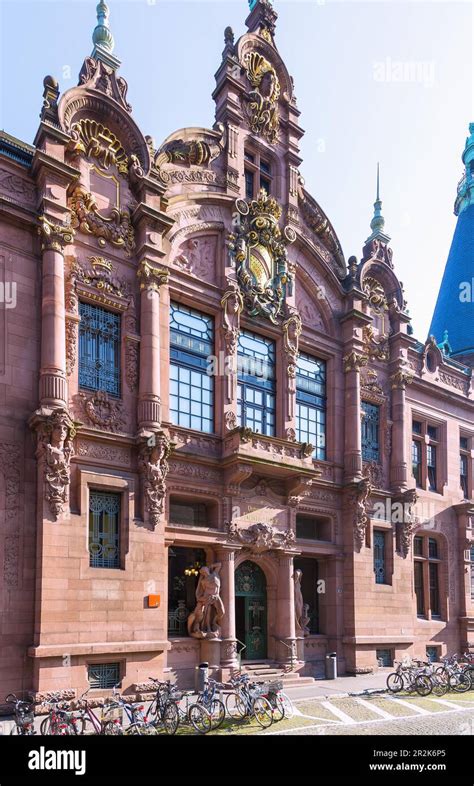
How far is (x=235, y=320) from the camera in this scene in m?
26.2

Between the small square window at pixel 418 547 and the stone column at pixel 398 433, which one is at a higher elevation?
the stone column at pixel 398 433

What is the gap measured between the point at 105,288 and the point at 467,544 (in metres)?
21.8

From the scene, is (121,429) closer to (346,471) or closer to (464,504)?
(346,471)

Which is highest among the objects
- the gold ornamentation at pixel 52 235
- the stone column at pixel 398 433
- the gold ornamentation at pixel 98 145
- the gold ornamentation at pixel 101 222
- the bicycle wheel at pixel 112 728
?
the gold ornamentation at pixel 98 145

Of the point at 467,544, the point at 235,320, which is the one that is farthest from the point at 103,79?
the point at 467,544

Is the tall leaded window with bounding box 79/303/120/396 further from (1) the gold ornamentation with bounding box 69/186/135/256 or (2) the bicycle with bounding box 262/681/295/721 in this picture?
(2) the bicycle with bounding box 262/681/295/721

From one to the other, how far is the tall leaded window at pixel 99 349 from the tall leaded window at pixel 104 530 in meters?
3.26

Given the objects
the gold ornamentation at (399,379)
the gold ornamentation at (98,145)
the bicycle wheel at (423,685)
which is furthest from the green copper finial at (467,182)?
the bicycle wheel at (423,685)

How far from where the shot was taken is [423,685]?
2267 centimetres

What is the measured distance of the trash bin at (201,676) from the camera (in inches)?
842

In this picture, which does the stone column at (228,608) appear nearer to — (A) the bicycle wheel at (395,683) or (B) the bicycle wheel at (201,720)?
(A) the bicycle wheel at (395,683)

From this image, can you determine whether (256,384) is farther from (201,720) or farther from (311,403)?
(201,720)
